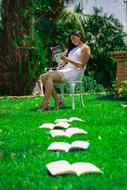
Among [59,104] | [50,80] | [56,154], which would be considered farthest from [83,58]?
[56,154]

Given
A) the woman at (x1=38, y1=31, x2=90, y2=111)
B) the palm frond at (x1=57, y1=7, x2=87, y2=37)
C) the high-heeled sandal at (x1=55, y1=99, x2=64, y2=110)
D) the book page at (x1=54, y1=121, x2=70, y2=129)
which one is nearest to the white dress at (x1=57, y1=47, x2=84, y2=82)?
the woman at (x1=38, y1=31, x2=90, y2=111)

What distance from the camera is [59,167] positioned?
3965mm

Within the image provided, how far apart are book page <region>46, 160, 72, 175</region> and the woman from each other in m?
5.06

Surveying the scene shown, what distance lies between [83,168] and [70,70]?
5605mm

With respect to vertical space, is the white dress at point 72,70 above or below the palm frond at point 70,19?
below

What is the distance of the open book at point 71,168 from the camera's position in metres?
3.87

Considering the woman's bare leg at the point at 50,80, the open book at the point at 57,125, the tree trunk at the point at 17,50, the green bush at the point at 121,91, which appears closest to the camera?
the open book at the point at 57,125

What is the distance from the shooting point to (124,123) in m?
6.82

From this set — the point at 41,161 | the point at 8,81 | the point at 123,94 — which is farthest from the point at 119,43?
the point at 41,161

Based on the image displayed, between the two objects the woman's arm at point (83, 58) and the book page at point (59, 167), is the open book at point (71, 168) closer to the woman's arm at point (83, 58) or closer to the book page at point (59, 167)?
the book page at point (59, 167)

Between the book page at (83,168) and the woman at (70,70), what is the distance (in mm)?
5175

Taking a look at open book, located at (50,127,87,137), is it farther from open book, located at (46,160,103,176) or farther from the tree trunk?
the tree trunk

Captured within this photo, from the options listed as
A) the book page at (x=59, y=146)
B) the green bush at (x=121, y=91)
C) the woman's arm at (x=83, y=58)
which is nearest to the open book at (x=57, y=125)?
the book page at (x=59, y=146)

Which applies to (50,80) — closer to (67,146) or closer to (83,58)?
(83,58)
